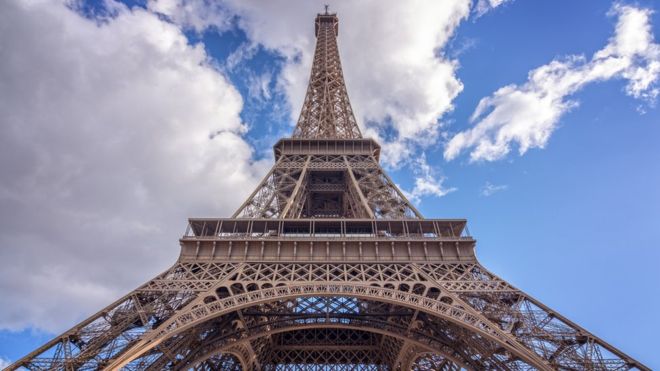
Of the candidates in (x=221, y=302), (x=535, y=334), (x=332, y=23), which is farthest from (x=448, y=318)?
(x=332, y=23)

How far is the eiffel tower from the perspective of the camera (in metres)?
13.7

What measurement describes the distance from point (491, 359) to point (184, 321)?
500 inches

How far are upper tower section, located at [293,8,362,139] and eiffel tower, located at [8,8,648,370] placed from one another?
22.8ft

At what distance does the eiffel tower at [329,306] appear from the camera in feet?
45.1

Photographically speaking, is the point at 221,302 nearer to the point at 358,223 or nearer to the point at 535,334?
the point at 358,223

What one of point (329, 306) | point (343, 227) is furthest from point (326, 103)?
point (329, 306)

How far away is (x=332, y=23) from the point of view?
45.2 metres

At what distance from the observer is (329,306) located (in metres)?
18.0

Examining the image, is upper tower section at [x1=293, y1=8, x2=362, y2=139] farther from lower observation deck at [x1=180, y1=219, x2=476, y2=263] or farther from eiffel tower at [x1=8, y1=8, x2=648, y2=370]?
lower observation deck at [x1=180, y1=219, x2=476, y2=263]

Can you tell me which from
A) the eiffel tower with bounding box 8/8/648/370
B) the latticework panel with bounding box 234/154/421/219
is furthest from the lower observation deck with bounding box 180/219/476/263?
the latticework panel with bounding box 234/154/421/219

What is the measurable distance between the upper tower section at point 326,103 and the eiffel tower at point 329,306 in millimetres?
6940

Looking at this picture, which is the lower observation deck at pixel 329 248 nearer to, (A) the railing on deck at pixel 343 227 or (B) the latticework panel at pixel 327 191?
(A) the railing on deck at pixel 343 227

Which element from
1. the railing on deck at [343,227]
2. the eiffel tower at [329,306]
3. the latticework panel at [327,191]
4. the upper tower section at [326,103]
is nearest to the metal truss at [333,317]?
the eiffel tower at [329,306]

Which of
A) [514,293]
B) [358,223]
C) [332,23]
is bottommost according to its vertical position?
[514,293]
